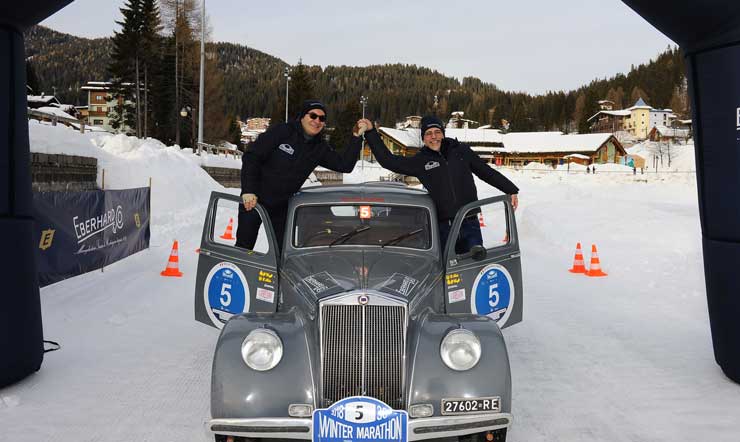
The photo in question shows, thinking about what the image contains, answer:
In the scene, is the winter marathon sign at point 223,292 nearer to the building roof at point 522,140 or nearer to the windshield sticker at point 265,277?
the windshield sticker at point 265,277

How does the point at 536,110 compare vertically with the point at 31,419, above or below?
above

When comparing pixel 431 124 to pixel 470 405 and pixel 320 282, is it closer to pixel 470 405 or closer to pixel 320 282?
pixel 320 282

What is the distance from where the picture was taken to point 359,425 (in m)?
3.33

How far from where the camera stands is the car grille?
3621 mm

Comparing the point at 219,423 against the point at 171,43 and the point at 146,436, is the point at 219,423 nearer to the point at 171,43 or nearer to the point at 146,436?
the point at 146,436

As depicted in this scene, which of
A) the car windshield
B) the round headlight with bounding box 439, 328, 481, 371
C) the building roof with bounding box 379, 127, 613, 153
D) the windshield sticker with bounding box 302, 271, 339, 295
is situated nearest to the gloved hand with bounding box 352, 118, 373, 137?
the car windshield

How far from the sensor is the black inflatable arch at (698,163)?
480 cm

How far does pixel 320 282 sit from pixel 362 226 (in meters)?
0.92

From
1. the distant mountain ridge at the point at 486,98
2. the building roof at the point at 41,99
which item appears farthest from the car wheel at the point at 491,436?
the distant mountain ridge at the point at 486,98

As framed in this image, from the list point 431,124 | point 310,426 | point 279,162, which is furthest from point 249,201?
point 310,426

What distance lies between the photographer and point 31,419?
→ 14.1 ft

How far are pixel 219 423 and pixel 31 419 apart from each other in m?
1.80

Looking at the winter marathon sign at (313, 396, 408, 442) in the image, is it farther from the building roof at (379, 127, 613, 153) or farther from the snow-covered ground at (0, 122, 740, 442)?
the building roof at (379, 127, 613, 153)

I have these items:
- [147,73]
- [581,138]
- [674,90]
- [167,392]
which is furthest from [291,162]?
[674,90]
